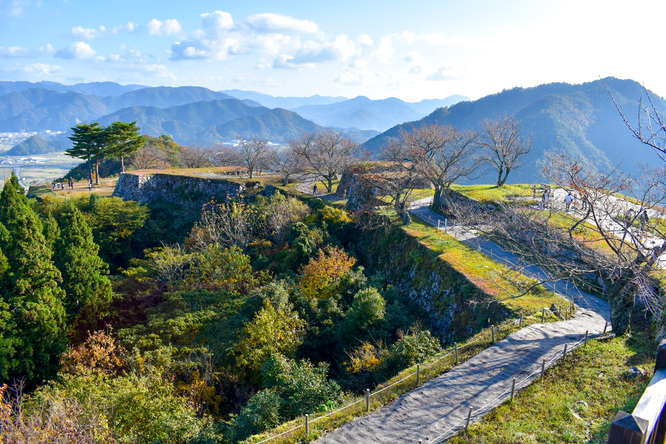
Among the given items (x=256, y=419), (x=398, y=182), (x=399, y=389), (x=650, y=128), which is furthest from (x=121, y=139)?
(x=650, y=128)

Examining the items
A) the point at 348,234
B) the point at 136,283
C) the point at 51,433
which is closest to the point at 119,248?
the point at 136,283

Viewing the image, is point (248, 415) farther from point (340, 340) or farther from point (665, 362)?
point (665, 362)

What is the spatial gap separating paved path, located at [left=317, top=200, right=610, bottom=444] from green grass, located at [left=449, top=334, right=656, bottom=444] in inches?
15.5

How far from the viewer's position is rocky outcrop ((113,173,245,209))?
45906 mm

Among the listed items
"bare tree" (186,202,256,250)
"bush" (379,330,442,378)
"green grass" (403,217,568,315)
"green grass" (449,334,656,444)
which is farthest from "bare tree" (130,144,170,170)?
"green grass" (449,334,656,444)

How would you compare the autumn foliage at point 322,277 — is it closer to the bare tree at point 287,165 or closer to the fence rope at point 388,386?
the fence rope at point 388,386

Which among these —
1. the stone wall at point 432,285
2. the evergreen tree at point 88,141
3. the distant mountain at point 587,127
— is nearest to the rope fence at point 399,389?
the stone wall at point 432,285

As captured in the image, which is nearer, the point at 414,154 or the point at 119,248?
the point at 414,154

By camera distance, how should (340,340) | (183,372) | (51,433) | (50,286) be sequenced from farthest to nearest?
1. (50,286)
2. (340,340)
3. (183,372)
4. (51,433)

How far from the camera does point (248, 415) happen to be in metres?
10.8

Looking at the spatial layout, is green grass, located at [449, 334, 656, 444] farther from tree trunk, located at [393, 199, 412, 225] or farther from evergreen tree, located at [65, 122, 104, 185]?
evergreen tree, located at [65, 122, 104, 185]

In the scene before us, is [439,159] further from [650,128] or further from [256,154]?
[256,154]

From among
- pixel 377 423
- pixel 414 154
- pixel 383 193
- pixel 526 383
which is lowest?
pixel 377 423

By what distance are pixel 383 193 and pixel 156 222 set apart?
27.7 m
